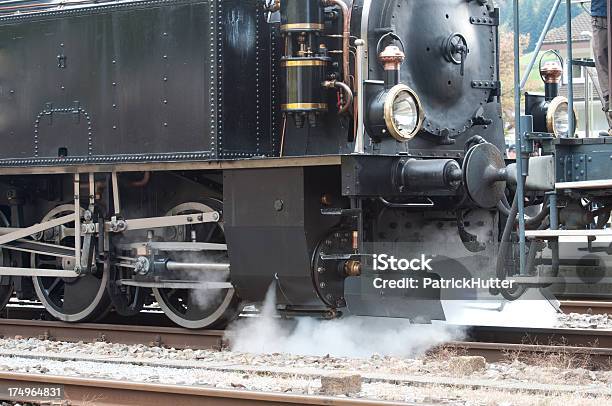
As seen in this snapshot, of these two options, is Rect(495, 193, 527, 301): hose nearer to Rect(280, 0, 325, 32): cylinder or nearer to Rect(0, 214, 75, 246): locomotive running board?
Rect(280, 0, 325, 32): cylinder

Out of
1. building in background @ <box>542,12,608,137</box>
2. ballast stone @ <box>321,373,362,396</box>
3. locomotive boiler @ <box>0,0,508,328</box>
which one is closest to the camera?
ballast stone @ <box>321,373,362,396</box>

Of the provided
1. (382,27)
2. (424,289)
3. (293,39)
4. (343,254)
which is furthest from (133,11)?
(424,289)

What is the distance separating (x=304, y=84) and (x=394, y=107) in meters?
0.77

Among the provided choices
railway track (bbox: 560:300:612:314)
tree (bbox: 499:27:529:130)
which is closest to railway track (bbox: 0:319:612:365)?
railway track (bbox: 560:300:612:314)

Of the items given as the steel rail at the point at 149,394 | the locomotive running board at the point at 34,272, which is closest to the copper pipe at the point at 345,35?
the locomotive running board at the point at 34,272

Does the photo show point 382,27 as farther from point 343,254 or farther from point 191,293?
point 191,293

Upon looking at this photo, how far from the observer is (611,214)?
7676 millimetres

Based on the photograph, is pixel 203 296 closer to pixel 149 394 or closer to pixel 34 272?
pixel 34 272

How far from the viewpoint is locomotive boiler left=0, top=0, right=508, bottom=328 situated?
8.53 m

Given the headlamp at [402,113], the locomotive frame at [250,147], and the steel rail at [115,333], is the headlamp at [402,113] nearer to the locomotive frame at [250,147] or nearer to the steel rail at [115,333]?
the locomotive frame at [250,147]

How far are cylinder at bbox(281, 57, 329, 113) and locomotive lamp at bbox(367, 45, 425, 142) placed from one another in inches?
19.4

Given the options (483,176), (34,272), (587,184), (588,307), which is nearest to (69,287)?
(34,272)

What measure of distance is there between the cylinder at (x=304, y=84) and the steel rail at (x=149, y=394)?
3.04 metres

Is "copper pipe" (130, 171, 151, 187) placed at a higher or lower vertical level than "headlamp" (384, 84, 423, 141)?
lower
